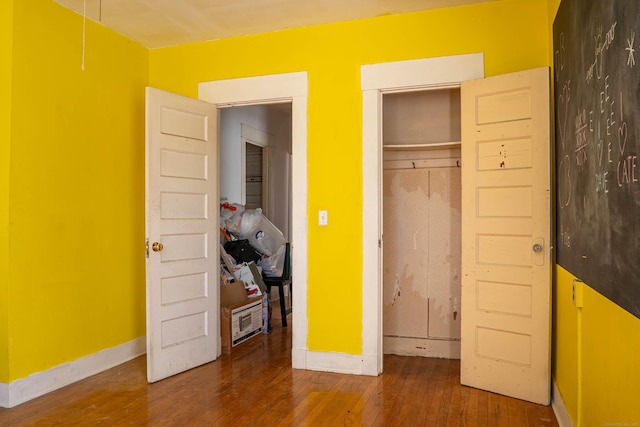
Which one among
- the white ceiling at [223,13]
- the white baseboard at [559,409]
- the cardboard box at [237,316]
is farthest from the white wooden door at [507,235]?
the cardboard box at [237,316]

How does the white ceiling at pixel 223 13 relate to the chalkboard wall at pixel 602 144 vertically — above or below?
above

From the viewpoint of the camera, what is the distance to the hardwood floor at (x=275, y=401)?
105 inches

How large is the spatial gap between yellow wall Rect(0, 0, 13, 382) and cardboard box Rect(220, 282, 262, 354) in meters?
1.62

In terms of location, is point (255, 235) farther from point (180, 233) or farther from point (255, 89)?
point (255, 89)

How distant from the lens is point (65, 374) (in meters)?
3.21

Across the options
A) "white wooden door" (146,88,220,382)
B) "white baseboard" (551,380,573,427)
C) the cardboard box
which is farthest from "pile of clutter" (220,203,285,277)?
"white baseboard" (551,380,573,427)

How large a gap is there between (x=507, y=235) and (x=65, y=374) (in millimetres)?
3110

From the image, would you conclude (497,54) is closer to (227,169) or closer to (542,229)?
(542,229)

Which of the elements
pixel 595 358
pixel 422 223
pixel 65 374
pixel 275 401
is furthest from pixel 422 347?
pixel 65 374

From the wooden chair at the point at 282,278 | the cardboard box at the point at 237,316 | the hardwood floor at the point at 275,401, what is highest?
the wooden chair at the point at 282,278

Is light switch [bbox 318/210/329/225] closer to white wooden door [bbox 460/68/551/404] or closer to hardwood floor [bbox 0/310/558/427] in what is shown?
white wooden door [bbox 460/68/551/404]

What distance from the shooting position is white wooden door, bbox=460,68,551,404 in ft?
9.49

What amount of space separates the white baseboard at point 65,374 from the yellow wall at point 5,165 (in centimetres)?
10

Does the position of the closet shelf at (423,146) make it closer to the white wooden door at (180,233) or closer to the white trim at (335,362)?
the white wooden door at (180,233)
